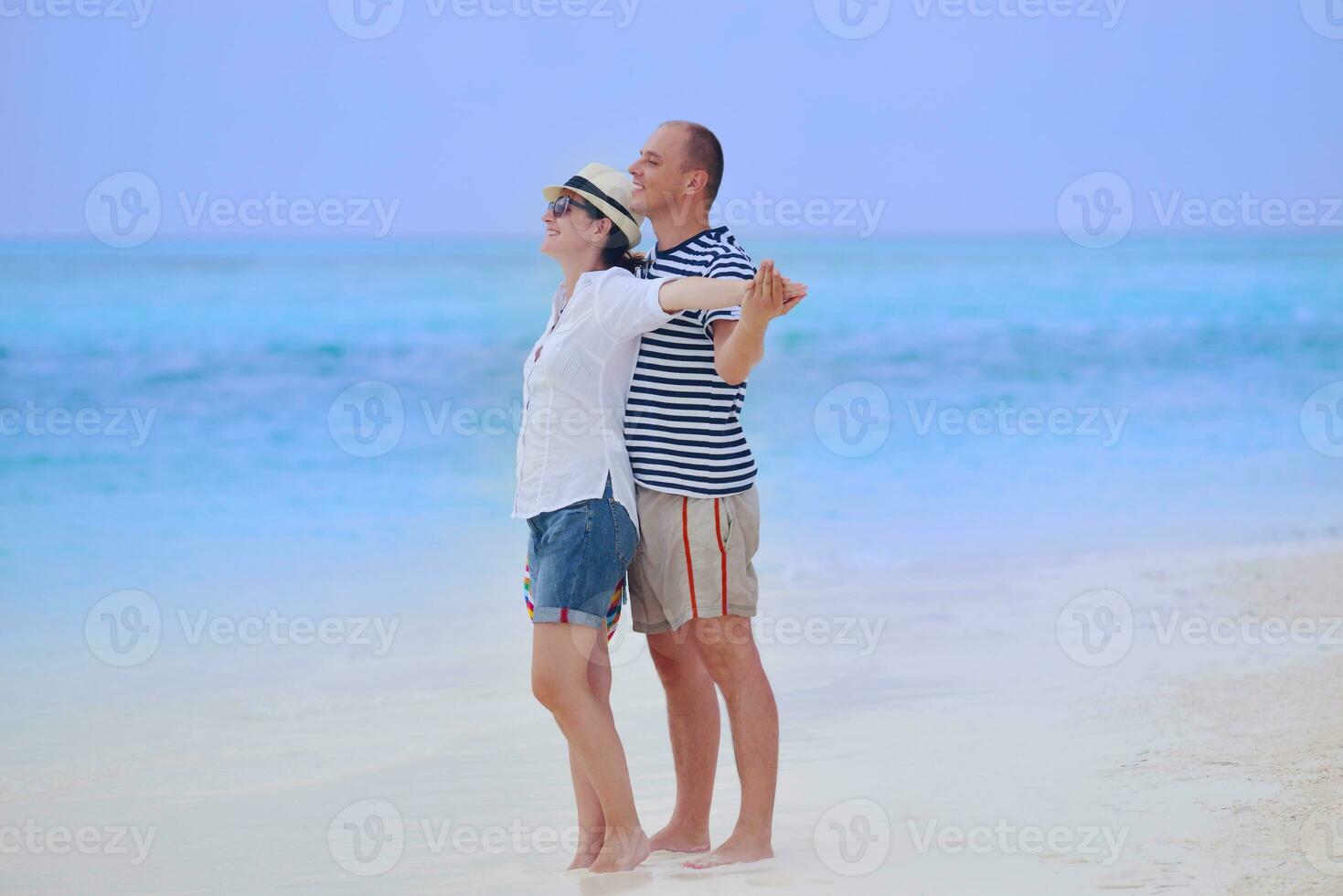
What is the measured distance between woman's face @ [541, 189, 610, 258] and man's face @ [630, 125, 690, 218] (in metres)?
0.10

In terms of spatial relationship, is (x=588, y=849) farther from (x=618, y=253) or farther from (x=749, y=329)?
(x=618, y=253)

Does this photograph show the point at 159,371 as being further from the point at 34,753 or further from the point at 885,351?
the point at 34,753

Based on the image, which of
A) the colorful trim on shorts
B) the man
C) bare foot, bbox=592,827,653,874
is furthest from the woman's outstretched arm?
bare foot, bbox=592,827,653,874

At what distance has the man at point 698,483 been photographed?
10.2ft

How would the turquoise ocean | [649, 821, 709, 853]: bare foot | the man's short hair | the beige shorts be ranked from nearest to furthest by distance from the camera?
the beige shorts
the man's short hair
[649, 821, 709, 853]: bare foot
the turquoise ocean

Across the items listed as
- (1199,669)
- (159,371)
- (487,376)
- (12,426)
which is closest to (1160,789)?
(1199,669)

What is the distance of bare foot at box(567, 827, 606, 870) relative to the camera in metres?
3.16

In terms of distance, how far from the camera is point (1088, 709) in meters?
4.29

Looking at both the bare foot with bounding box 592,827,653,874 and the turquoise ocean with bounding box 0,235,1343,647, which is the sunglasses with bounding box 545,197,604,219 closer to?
the bare foot with bounding box 592,827,653,874

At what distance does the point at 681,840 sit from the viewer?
3.31m

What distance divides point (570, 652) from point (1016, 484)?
604 centimetres

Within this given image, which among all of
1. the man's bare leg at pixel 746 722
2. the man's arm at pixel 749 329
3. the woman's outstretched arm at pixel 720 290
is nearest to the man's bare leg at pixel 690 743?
the man's bare leg at pixel 746 722

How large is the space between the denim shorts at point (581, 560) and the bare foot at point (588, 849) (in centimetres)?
52

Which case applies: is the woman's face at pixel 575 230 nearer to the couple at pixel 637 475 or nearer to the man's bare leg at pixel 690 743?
the couple at pixel 637 475
